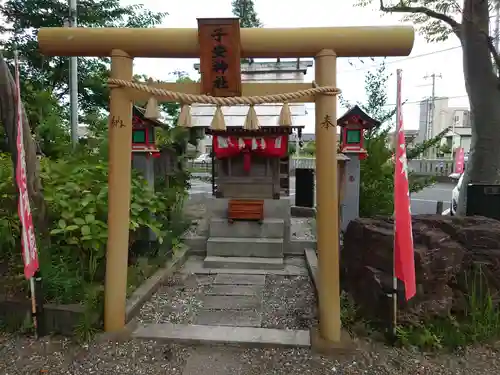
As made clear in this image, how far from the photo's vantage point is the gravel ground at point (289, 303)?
159 inches

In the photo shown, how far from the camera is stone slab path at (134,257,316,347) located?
141 inches

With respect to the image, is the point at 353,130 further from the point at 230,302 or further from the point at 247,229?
the point at 230,302

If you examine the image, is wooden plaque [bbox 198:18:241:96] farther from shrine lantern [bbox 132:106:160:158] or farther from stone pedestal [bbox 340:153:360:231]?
stone pedestal [bbox 340:153:360:231]

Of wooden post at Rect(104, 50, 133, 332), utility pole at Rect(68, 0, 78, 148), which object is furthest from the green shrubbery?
utility pole at Rect(68, 0, 78, 148)

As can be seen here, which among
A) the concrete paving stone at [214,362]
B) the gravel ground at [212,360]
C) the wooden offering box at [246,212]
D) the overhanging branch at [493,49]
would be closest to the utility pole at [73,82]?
the wooden offering box at [246,212]

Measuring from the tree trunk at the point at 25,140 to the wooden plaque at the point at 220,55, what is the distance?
2.22 meters

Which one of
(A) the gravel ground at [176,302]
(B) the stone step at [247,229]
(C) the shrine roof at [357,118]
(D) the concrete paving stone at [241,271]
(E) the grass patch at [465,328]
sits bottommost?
(A) the gravel ground at [176,302]

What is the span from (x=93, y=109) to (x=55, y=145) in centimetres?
483

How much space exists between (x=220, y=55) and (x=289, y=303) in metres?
3.29

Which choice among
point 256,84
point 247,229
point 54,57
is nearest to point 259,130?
point 247,229

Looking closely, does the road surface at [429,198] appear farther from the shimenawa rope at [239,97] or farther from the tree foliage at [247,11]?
the tree foliage at [247,11]

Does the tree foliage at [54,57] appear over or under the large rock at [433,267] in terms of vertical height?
over

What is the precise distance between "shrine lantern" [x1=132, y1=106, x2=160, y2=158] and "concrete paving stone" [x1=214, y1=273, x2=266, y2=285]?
2.59m

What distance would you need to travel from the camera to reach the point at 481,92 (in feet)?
21.1
